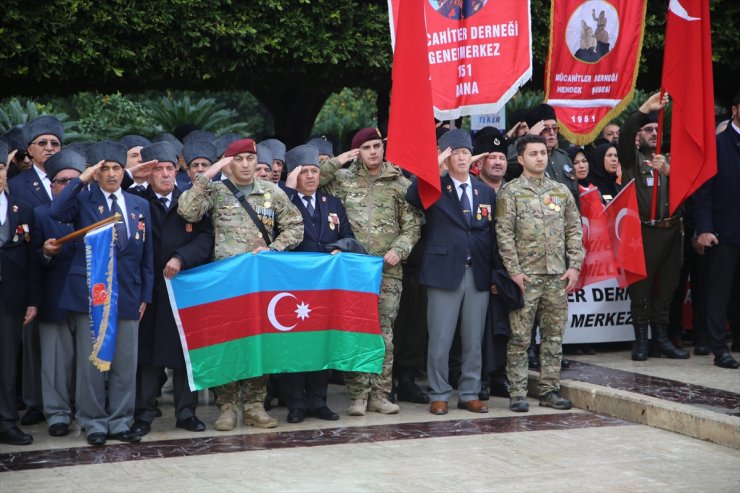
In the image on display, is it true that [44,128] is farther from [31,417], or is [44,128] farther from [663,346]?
[663,346]

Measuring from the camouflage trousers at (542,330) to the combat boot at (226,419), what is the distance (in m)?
2.46

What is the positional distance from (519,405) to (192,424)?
2795mm

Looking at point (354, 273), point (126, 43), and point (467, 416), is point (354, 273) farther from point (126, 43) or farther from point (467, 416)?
point (126, 43)

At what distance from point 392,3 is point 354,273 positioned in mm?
2653

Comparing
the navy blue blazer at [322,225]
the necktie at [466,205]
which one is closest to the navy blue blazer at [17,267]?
the navy blue blazer at [322,225]

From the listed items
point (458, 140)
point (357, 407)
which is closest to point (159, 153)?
point (458, 140)

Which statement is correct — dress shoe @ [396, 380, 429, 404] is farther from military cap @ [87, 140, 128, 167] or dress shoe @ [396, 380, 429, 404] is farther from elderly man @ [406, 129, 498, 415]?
military cap @ [87, 140, 128, 167]

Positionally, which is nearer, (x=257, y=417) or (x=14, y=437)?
(x=14, y=437)

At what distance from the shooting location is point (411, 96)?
10.1m

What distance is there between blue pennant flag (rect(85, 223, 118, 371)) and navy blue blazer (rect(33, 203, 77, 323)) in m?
0.55

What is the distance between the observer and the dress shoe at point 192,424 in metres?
9.27

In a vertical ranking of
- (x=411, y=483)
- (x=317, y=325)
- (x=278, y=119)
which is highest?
(x=278, y=119)

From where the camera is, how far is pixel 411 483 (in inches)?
294

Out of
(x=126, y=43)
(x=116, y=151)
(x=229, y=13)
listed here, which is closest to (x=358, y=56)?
(x=229, y=13)
